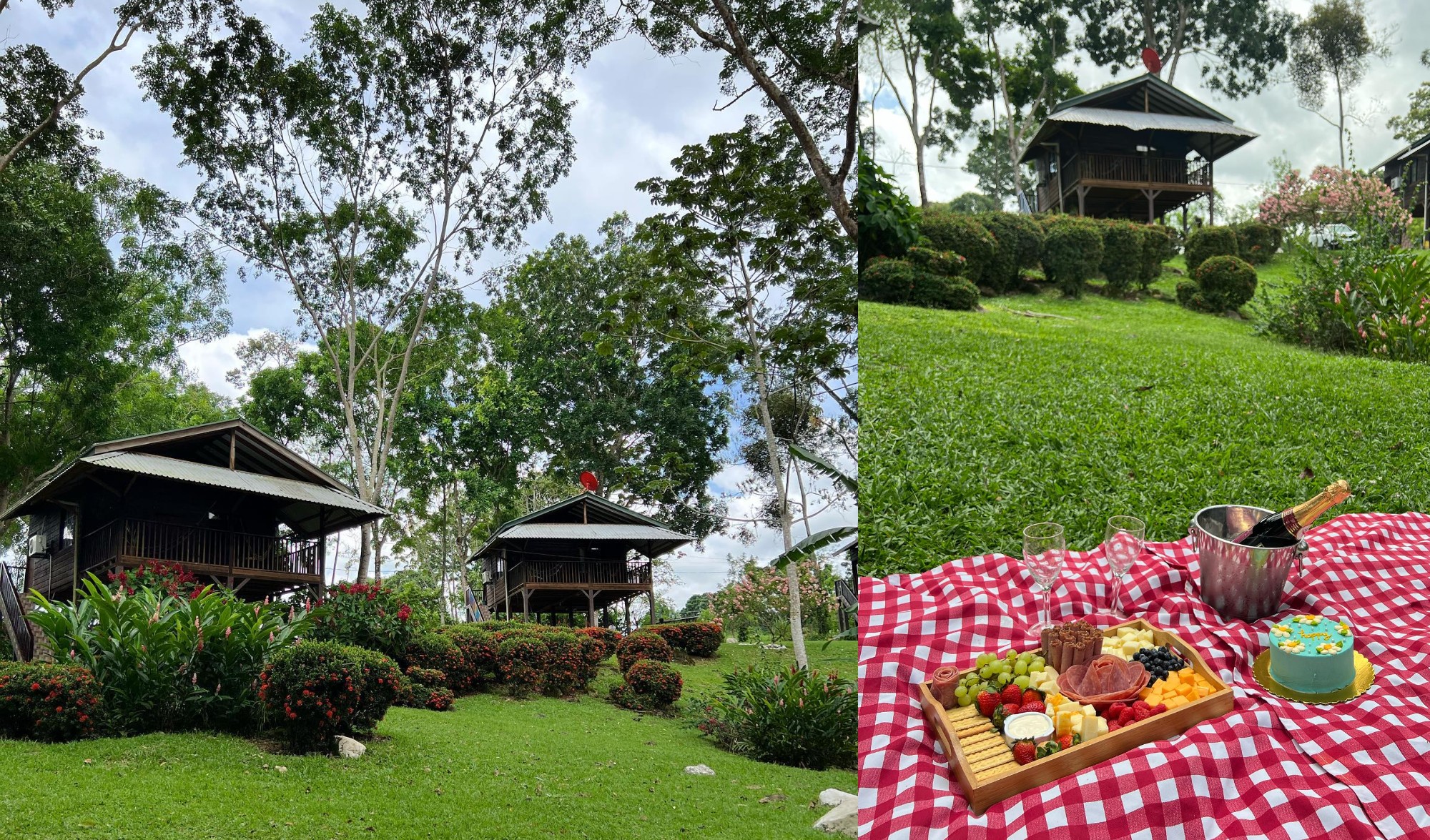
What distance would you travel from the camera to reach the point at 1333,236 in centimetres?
466

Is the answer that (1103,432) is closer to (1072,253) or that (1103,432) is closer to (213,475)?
(1072,253)

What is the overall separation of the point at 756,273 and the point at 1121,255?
377 centimetres

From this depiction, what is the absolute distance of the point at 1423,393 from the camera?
420 cm

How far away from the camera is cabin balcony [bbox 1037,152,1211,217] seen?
4852mm

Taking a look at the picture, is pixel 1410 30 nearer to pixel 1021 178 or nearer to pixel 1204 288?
pixel 1204 288

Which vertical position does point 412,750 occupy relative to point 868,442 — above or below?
below

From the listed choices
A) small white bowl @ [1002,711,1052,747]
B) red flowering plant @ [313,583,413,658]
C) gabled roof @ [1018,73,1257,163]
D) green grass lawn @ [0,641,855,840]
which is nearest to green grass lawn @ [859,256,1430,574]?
gabled roof @ [1018,73,1257,163]

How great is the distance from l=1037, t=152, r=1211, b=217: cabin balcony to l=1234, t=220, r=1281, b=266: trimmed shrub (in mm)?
385

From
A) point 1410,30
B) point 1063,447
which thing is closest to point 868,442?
point 1063,447

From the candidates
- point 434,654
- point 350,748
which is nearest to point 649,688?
point 434,654

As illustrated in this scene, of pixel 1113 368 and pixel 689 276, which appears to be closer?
pixel 689 276

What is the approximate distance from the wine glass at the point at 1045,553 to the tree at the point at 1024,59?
2893 millimetres

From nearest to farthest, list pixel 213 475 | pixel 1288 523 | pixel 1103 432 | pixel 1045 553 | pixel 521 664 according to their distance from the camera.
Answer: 1. pixel 213 475
2. pixel 521 664
3. pixel 1045 553
4. pixel 1288 523
5. pixel 1103 432

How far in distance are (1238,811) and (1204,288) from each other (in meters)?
3.96
